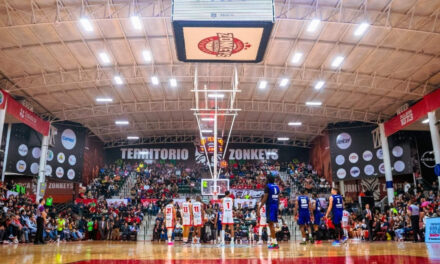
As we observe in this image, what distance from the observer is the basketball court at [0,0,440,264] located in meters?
9.31

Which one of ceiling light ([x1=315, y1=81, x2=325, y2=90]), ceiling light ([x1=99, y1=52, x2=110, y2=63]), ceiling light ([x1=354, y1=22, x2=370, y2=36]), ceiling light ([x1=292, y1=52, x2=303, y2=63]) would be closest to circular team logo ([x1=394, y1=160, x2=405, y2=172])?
ceiling light ([x1=315, y1=81, x2=325, y2=90])

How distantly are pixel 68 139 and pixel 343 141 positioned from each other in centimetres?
2267

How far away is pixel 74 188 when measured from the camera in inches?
1215

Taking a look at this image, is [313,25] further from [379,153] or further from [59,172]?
[59,172]

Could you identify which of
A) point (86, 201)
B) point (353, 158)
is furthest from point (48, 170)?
point (353, 158)

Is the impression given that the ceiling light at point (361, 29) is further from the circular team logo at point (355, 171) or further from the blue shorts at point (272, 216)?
the circular team logo at point (355, 171)

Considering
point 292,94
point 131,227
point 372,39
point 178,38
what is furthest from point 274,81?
point 178,38

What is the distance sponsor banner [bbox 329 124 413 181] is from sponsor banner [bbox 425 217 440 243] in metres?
15.2

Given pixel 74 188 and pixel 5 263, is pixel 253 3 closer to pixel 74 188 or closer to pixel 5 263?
pixel 5 263

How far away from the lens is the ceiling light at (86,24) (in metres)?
15.1

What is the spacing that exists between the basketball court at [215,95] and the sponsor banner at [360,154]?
0.09 m

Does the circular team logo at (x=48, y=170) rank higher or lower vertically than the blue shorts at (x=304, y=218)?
higher

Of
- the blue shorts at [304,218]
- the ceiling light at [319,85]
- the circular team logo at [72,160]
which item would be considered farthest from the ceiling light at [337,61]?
the circular team logo at [72,160]

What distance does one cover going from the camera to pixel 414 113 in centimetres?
2286
